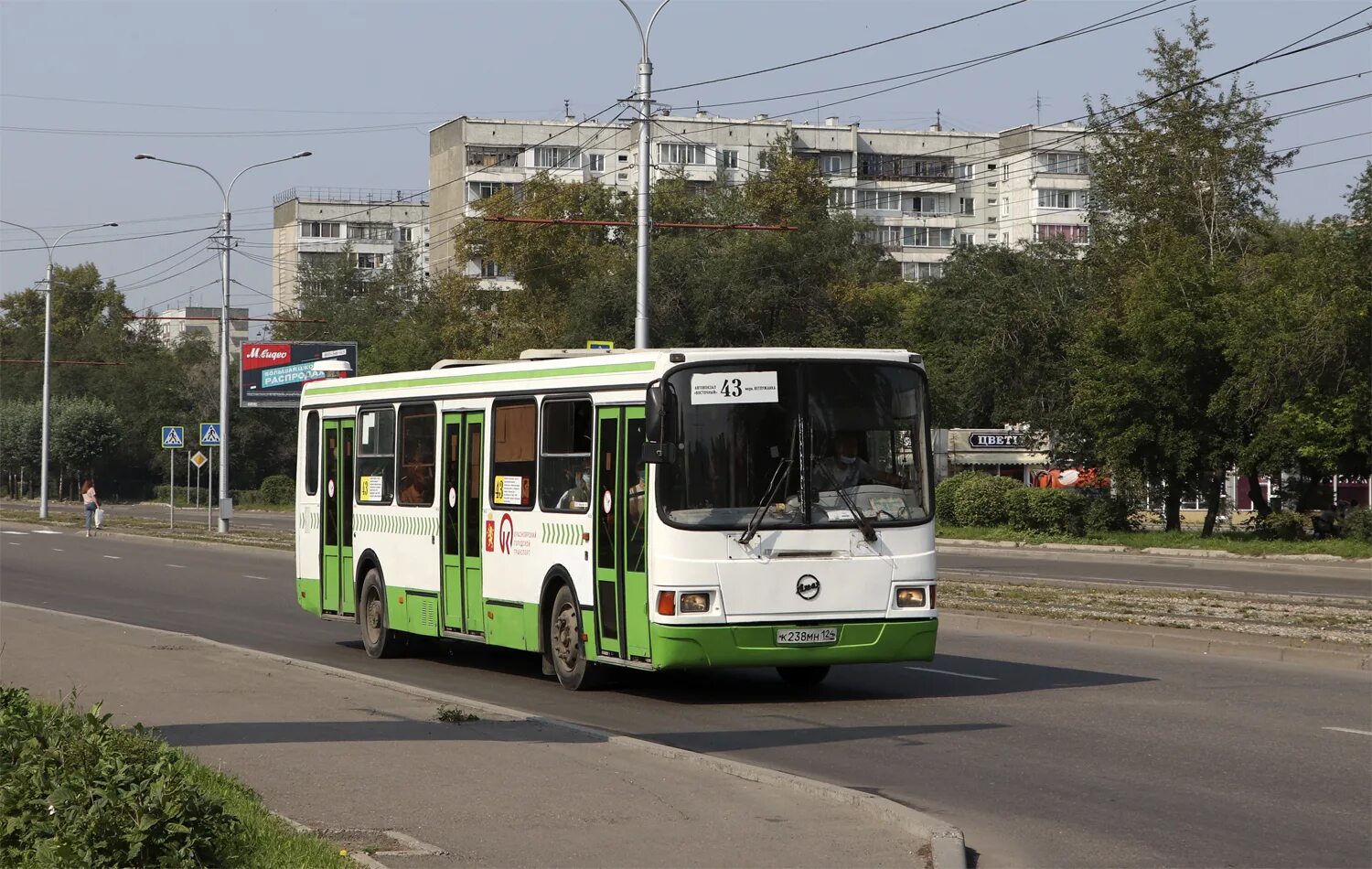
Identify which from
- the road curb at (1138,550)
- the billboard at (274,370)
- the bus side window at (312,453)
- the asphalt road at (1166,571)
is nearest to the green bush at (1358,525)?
the road curb at (1138,550)

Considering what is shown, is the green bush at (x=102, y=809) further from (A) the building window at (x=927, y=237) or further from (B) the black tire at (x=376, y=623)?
(A) the building window at (x=927, y=237)

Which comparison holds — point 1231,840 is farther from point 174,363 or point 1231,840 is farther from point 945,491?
point 174,363

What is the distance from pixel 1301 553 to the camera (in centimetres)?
3500

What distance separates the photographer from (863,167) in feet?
365

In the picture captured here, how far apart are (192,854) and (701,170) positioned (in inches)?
3994

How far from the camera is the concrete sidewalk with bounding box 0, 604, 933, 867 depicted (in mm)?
7352

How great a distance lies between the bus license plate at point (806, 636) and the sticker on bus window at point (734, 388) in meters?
1.76

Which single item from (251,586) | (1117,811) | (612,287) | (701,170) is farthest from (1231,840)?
(701,170)

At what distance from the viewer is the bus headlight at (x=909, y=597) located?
13531 mm

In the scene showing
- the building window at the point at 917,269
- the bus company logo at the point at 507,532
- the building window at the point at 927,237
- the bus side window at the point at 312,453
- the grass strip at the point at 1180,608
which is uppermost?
the building window at the point at 927,237

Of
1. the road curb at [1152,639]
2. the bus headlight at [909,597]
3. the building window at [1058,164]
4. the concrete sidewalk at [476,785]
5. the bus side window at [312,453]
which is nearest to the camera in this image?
the concrete sidewalk at [476,785]

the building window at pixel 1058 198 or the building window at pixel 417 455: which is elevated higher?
the building window at pixel 1058 198

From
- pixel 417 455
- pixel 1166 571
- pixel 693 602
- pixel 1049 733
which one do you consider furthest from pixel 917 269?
pixel 1049 733

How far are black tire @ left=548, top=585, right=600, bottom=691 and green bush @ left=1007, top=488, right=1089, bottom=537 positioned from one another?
29592 mm
